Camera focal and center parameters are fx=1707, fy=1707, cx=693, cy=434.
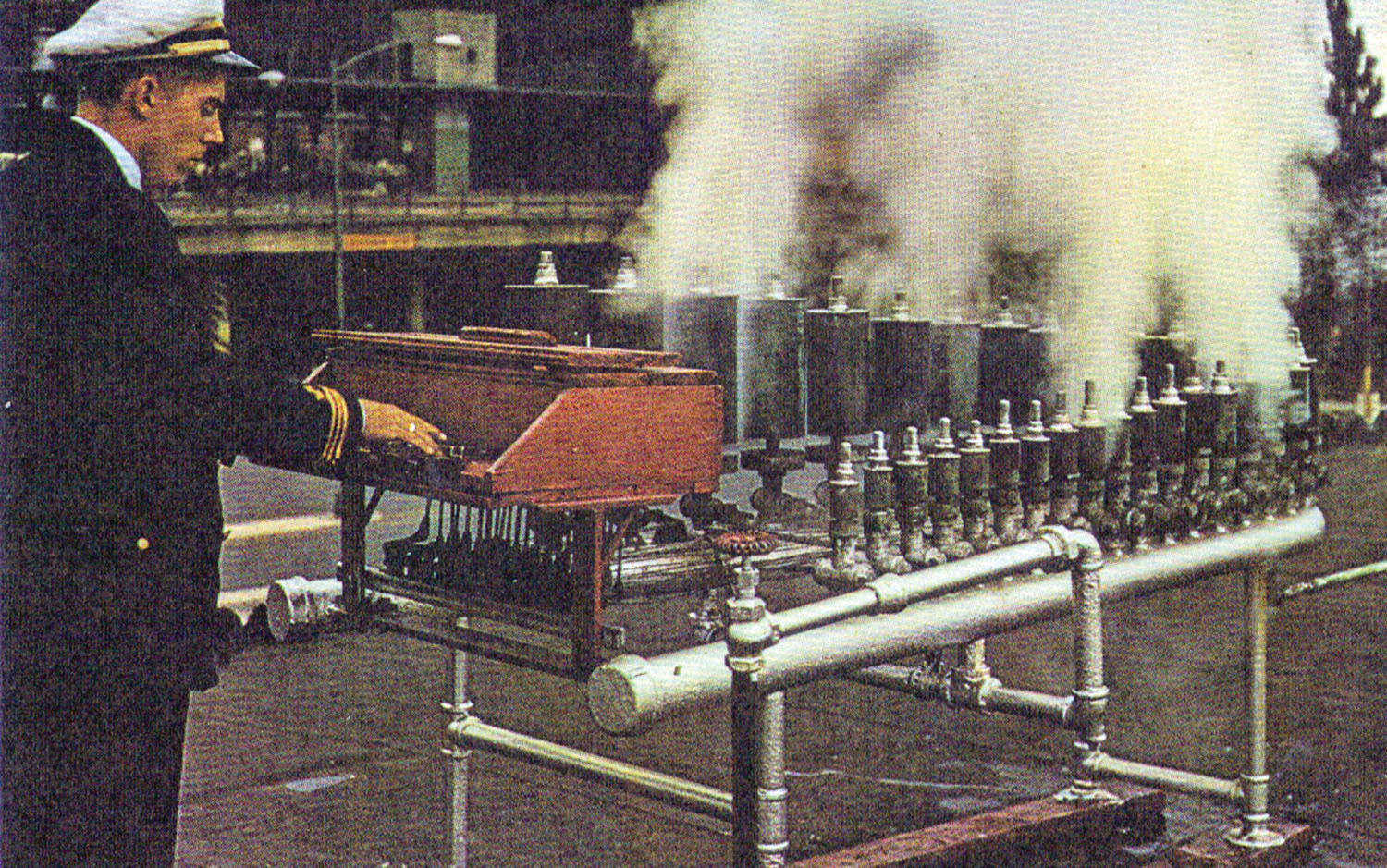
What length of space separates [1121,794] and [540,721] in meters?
2.71

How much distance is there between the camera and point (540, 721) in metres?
7.47

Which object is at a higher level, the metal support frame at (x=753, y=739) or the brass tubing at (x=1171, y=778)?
the metal support frame at (x=753, y=739)

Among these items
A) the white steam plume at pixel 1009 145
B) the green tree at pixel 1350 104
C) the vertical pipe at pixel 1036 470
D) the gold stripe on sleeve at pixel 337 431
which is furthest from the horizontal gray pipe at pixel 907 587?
the green tree at pixel 1350 104

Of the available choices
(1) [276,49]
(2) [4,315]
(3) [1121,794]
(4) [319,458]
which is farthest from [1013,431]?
(1) [276,49]

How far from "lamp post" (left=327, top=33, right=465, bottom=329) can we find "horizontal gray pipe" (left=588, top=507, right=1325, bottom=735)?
63.1ft

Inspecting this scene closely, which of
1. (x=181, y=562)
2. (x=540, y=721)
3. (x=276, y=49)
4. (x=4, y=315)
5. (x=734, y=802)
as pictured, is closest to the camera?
(x=4, y=315)

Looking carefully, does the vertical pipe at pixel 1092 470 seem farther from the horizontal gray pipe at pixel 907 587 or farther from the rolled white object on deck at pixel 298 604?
the rolled white object on deck at pixel 298 604

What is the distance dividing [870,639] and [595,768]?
923mm

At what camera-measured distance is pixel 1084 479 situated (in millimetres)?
5383

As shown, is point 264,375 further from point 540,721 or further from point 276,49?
point 276,49

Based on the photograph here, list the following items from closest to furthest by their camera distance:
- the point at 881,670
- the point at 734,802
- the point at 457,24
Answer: the point at 734,802, the point at 881,670, the point at 457,24

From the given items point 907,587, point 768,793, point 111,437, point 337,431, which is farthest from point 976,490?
point 111,437

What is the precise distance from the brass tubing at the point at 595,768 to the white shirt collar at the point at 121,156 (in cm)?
172

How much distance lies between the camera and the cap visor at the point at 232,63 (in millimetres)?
3324
